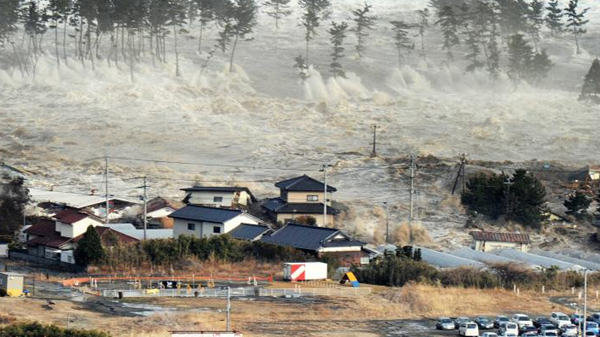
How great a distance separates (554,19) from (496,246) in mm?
99137

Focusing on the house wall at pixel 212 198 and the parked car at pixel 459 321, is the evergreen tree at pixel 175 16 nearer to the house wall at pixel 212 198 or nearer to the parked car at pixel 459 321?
the house wall at pixel 212 198

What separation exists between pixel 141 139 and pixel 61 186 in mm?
20198

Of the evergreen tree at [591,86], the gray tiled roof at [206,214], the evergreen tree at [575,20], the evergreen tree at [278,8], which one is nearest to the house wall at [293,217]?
the gray tiled roof at [206,214]

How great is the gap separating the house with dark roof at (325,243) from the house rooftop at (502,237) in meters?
8.14

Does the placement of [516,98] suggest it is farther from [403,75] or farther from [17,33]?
[17,33]

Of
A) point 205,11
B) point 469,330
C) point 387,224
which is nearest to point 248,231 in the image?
point 387,224

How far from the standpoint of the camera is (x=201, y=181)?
9031 centimetres

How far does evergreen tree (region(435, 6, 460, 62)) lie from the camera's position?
504ft

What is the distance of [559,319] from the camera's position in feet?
154

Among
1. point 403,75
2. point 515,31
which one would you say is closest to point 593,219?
point 403,75

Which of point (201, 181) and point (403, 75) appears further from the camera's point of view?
point (403, 75)

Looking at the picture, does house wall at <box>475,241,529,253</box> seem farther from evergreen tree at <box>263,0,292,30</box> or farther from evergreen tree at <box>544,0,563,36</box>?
evergreen tree at <box>263,0,292,30</box>

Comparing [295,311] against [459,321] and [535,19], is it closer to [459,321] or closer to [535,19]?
[459,321]

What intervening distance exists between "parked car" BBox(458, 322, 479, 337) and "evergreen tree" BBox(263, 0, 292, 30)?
122392mm
